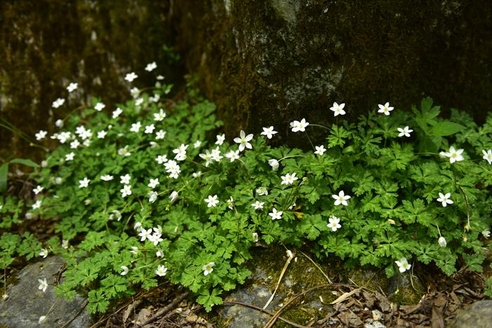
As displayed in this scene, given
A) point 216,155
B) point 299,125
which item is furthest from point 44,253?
point 299,125

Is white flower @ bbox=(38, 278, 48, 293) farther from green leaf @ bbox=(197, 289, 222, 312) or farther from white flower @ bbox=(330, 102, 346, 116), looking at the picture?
white flower @ bbox=(330, 102, 346, 116)

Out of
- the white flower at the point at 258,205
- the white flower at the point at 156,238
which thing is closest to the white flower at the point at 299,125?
the white flower at the point at 258,205

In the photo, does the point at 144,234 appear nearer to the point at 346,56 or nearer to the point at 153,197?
the point at 153,197

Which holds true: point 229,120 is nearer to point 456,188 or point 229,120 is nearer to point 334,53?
point 334,53

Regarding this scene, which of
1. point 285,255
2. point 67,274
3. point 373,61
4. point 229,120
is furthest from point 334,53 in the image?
point 67,274

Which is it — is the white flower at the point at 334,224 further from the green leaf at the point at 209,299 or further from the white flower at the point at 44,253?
the white flower at the point at 44,253
